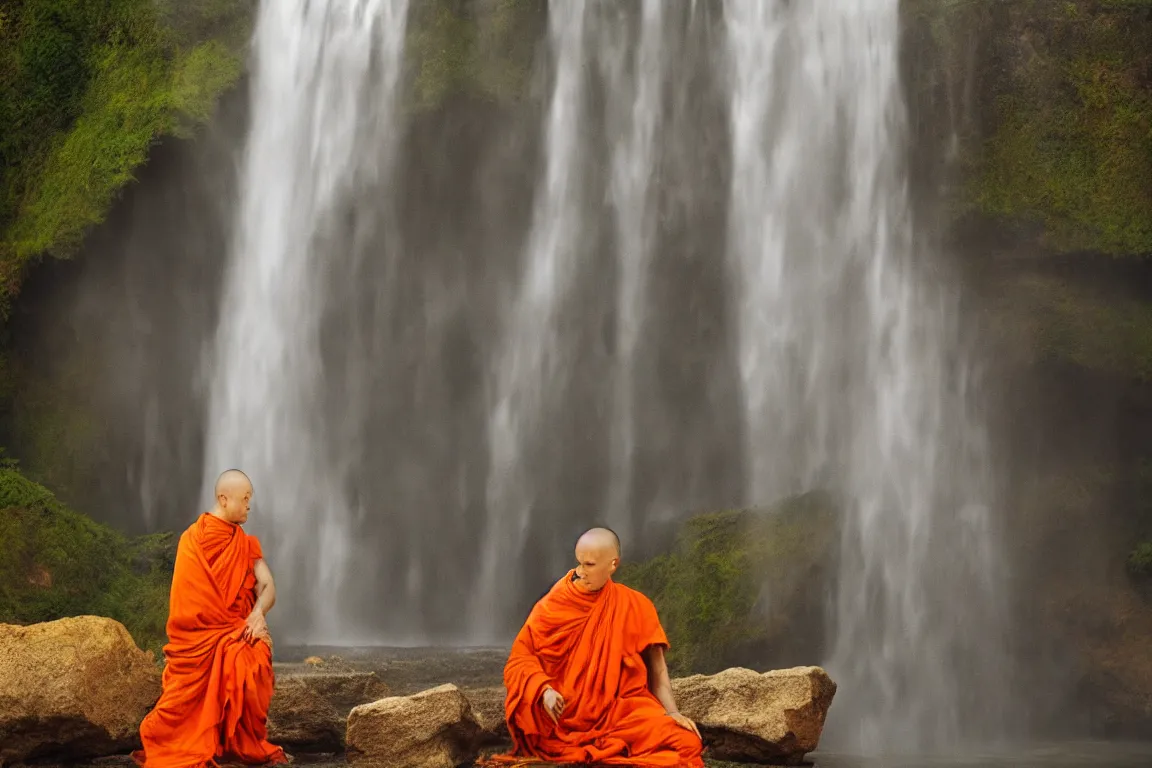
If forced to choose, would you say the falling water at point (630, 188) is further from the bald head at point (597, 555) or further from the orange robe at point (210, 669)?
the bald head at point (597, 555)

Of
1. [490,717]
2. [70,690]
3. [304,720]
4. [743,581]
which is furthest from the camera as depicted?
[743,581]

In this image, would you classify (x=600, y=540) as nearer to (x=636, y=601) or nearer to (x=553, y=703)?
(x=636, y=601)

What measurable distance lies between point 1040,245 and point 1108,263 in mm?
1016

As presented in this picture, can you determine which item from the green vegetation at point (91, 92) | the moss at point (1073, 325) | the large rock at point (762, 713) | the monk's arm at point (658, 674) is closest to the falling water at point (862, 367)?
the moss at point (1073, 325)

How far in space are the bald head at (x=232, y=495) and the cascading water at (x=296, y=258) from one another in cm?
1223

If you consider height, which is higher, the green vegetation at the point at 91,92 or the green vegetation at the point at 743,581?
the green vegetation at the point at 91,92

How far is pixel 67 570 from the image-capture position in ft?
55.2

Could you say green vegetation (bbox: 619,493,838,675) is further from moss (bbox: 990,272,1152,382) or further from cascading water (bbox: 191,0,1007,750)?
moss (bbox: 990,272,1152,382)

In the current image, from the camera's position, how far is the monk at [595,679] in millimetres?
8195

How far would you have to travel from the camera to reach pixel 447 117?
21562 millimetres

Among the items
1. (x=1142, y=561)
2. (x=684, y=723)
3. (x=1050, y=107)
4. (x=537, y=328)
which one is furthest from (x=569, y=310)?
(x=684, y=723)

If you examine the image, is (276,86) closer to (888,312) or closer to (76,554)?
(76,554)

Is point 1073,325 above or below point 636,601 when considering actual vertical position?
above

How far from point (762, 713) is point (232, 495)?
4291mm
